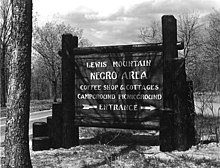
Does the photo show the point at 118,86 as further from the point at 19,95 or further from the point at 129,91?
the point at 19,95

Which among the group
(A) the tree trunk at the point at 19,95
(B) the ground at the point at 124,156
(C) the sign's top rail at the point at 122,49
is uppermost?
(C) the sign's top rail at the point at 122,49

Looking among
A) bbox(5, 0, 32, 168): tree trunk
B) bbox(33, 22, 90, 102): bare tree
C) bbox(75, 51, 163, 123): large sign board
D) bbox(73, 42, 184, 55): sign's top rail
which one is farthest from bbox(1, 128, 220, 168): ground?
bbox(33, 22, 90, 102): bare tree

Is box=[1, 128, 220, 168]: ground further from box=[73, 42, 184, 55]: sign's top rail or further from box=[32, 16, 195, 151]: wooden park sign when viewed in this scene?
box=[73, 42, 184, 55]: sign's top rail

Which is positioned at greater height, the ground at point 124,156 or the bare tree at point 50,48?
the bare tree at point 50,48

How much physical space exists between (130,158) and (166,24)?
3079 mm

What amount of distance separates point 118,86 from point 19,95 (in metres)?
2.94

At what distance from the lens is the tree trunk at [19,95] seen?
4219 millimetres

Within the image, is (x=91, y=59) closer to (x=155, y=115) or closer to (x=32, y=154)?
(x=155, y=115)

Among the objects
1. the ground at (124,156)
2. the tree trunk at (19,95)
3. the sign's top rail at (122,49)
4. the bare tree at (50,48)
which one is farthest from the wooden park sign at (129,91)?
the bare tree at (50,48)

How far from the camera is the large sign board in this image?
253 inches

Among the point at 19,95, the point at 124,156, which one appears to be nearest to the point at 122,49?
the point at 124,156

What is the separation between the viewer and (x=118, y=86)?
6703 mm

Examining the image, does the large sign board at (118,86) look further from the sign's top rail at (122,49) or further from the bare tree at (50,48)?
the bare tree at (50,48)

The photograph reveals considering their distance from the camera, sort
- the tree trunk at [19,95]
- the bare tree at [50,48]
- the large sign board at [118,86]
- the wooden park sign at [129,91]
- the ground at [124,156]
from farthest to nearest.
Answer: the bare tree at [50,48] < the large sign board at [118,86] < the wooden park sign at [129,91] < the ground at [124,156] < the tree trunk at [19,95]
